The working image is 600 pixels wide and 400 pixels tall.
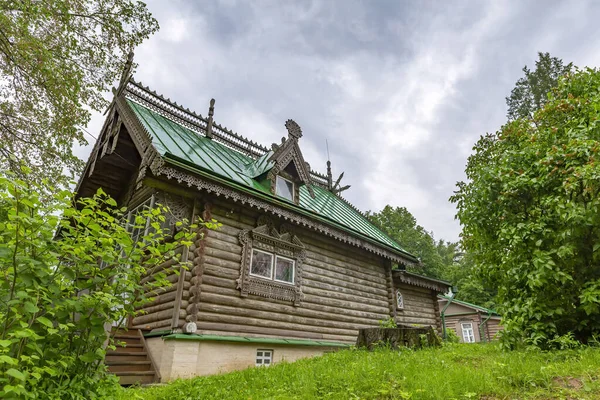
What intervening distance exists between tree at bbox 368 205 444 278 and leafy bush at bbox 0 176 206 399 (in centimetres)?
4243

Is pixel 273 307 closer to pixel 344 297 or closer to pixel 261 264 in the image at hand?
pixel 261 264

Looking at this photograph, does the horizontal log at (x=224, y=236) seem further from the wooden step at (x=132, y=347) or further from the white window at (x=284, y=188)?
the wooden step at (x=132, y=347)

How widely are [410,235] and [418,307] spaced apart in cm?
3021

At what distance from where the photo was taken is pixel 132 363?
7562 mm

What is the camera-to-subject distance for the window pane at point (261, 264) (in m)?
9.81

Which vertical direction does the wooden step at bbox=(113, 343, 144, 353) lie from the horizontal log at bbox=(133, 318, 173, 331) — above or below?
below

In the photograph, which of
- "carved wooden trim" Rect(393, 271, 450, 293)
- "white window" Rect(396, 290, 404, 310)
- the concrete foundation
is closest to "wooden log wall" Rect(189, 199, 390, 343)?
the concrete foundation

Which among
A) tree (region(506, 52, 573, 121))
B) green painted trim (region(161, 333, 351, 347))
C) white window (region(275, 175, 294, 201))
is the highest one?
tree (region(506, 52, 573, 121))

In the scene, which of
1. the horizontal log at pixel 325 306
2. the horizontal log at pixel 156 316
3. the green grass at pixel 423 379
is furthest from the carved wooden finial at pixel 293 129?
the green grass at pixel 423 379

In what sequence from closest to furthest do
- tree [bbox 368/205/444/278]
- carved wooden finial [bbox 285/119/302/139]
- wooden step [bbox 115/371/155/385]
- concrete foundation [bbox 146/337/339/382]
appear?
wooden step [bbox 115/371/155/385]
concrete foundation [bbox 146/337/339/382]
carved wooden finial [bbox 285/119/302/139]
tree [bbox 368/205/444/278]

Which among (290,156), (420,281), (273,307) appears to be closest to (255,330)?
(273,307)

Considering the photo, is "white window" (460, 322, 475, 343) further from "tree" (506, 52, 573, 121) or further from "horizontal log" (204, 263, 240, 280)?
"horizontal log" (204, 263, 240, 280)

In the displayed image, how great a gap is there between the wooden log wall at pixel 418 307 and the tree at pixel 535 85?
2216 centimetres

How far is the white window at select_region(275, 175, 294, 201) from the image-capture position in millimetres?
11727
